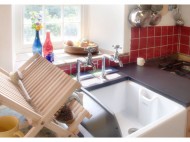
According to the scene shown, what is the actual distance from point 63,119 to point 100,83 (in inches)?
24.2

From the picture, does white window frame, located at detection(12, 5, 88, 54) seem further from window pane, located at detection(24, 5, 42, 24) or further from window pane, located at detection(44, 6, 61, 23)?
window pane, located at detection(44, 6, 61, 23)

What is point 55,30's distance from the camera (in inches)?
72.7

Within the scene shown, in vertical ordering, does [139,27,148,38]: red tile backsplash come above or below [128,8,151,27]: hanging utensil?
below

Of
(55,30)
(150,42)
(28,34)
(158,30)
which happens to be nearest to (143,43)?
(150,42)

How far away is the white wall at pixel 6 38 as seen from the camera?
1170mm

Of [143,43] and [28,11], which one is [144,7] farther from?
[28,11]

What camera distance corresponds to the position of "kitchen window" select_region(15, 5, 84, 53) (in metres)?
1.69

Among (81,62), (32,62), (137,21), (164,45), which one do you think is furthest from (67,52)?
(164,45)

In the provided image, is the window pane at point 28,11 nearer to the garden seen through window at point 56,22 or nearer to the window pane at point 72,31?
the garden seen through window at point 56,22

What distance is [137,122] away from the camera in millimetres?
1486

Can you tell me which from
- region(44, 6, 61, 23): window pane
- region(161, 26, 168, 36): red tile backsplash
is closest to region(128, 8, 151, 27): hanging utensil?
region(161, 26, 168, 36): red tile backsplash

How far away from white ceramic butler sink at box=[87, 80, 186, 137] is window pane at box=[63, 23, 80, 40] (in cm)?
66

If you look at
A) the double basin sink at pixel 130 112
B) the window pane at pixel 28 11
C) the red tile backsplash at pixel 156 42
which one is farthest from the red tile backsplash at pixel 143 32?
the window pane at pixel 28 11
